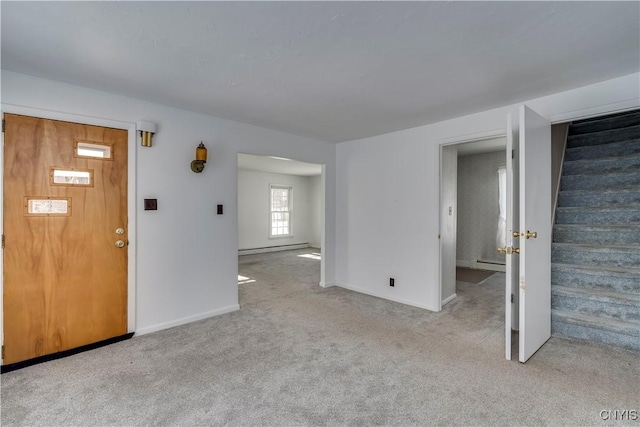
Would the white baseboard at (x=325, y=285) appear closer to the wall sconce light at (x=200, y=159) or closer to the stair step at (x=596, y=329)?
the wall sconce light at (x=200, y=159)

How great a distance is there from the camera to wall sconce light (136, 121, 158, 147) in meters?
2.78

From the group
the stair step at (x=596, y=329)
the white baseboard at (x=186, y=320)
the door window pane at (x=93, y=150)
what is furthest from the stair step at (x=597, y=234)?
the door window pane at (x=93, y=150)

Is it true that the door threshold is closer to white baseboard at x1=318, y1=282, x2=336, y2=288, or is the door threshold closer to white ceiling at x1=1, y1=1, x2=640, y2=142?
white ceiling at x1=1, y1=1, x2=640, y2=142

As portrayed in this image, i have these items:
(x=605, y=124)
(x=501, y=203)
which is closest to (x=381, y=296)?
(x=501, y=203)

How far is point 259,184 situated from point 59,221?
580 centimetres

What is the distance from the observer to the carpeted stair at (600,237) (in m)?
2.71

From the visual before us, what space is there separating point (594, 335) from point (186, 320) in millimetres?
3937

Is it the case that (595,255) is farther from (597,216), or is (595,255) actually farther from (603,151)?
(603,151)

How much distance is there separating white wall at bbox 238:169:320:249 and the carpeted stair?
646cm

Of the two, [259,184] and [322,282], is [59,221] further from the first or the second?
[259,184]

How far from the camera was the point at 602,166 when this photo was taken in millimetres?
3568

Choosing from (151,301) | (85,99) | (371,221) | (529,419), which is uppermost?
(85,99)

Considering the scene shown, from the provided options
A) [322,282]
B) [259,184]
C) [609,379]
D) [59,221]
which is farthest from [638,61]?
[259,184]

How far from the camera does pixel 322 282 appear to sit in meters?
4.61
